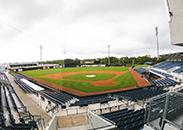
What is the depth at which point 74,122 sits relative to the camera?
518 inches

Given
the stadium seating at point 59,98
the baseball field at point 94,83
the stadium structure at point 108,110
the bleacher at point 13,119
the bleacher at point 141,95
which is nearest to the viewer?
the stadium structure at point 108,110

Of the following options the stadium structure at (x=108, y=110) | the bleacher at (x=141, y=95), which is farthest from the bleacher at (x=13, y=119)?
the bleacher at (x=141, y=95)

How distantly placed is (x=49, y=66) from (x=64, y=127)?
70.0 m

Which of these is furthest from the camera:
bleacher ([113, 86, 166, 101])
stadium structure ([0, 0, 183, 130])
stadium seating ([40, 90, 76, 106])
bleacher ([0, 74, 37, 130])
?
bleacher ([113, 86, 166, 101])

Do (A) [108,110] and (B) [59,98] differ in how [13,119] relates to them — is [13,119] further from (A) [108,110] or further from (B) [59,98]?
(B) [59,98]

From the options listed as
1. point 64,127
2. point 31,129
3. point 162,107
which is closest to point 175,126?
point 162,107

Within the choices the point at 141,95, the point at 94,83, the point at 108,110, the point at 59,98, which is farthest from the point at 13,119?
the point at 94,83

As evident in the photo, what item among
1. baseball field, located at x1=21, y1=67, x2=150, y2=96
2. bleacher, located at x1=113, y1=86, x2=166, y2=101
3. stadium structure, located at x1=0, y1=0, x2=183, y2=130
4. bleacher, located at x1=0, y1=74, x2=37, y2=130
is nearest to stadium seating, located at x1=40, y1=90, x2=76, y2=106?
stadium structure, located at x1=0, y1=0, x2=183, y2=130

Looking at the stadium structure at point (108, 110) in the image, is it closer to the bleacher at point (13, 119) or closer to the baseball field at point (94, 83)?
the bleacher at point (13, 119)

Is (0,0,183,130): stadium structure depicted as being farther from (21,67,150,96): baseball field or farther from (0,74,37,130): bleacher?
(21,67,150,96): baseball field

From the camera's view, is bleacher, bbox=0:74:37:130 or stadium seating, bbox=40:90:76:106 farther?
stadium seating, bbox=40:90:76:106

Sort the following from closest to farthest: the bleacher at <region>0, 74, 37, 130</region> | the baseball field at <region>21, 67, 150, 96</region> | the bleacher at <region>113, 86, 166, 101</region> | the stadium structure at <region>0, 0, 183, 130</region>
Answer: the stadium structure at <region>0, 0, 183, 130</region> → the bleacher at <region>0, 74, 37, 130</region> → the bleacher at <region>113, 86, 166, 101</region> → the baseball field at <region>21, 67, 150, 96</region>

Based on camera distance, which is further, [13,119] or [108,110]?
[108,110]

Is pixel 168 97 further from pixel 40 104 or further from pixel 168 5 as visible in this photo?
pixel 40 104
